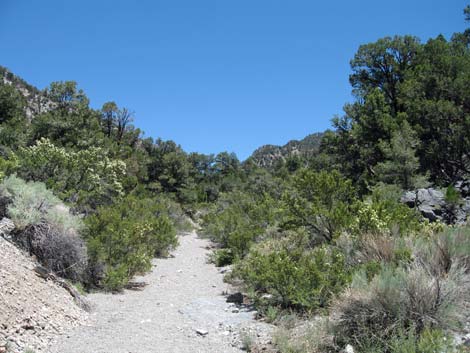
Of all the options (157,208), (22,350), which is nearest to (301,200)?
(22,350)

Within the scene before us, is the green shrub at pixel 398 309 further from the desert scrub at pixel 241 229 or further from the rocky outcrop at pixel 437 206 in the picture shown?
the desert scrub at pixel 241 229

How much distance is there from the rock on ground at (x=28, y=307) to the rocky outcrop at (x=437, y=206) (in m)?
11.5

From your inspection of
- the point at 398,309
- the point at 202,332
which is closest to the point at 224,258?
the point at 202,332

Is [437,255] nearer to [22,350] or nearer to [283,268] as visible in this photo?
[283,268]

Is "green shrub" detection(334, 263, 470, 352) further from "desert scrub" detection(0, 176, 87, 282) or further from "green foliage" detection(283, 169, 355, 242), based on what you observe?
"desert scrub" detection(0, 176, 87, 282)

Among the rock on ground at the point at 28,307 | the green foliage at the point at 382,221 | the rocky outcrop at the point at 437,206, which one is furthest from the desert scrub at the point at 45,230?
the rocky outcrop at the point at 437,206

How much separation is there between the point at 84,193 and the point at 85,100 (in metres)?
13.3

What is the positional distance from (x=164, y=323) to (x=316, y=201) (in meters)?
5.55

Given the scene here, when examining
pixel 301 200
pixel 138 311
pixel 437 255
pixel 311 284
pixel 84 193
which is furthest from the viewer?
pixel 84 193

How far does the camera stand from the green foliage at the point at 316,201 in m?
10.7

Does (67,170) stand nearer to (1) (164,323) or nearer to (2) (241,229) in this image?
(2) (241,229)

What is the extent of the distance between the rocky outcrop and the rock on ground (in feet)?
37.7

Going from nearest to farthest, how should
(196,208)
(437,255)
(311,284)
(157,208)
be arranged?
(437,255)
(311,284)
(157,208)
(196,208)

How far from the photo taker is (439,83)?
76.5 ft
